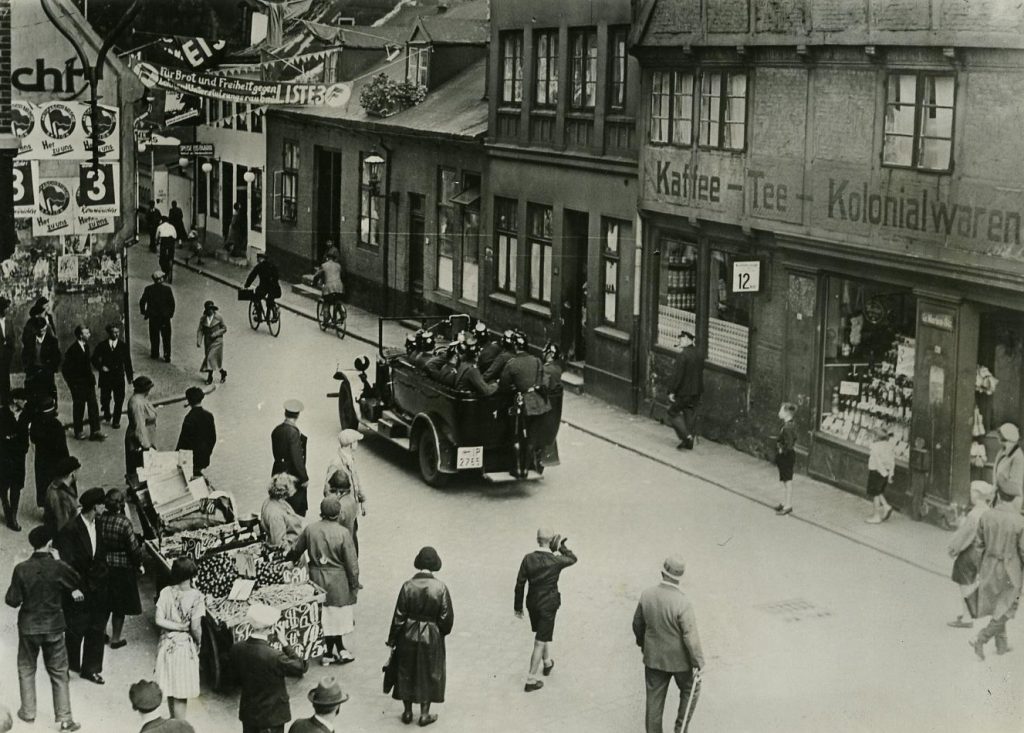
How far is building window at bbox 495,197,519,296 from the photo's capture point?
88.6 feet

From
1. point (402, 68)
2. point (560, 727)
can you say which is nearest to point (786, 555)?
point (560, 727)

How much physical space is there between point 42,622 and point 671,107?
1359 cm

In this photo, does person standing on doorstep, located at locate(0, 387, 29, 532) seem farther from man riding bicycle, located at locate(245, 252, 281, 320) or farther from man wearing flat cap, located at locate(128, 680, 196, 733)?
man riding bicycle, located at locate(245, 252, 281, 320)

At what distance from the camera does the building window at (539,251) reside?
25.8 meters

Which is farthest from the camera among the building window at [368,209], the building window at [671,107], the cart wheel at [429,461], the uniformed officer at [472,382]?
the building window at [368,209]

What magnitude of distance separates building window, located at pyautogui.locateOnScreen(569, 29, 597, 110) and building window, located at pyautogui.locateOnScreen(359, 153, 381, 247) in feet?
27.7

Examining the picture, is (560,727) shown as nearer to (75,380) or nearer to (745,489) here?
(745,489)

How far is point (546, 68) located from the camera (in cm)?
2569

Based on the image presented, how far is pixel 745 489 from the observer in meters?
18.7

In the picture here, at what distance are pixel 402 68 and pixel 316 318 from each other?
676 centimetres

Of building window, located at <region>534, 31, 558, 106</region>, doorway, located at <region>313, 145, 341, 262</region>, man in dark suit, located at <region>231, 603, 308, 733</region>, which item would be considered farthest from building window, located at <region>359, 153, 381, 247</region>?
man in dark suit, located at <region>231, 603, 308, 733</region>

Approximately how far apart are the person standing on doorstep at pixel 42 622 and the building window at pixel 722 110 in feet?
39.8

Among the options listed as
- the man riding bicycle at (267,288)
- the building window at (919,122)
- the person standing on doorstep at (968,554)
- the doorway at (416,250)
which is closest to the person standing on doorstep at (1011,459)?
the person standing on doorstep at (968,554)

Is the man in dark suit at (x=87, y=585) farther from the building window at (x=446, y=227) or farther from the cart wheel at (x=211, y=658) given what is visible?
the building window at (x=446, y=227)
